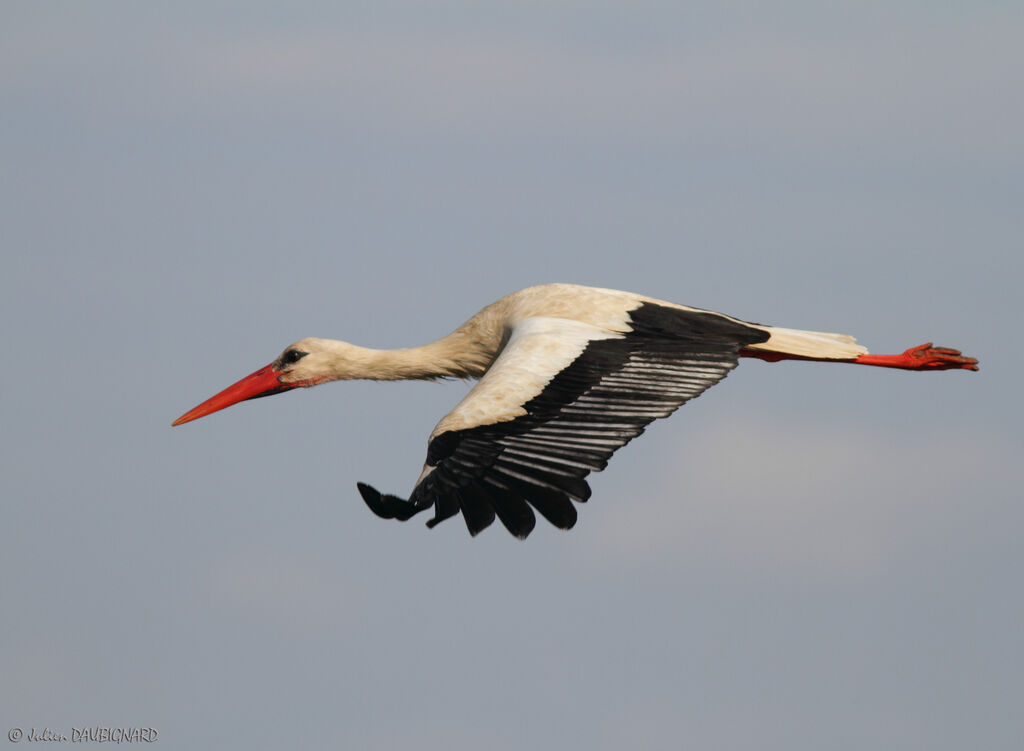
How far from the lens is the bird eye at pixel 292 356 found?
36.8 feet

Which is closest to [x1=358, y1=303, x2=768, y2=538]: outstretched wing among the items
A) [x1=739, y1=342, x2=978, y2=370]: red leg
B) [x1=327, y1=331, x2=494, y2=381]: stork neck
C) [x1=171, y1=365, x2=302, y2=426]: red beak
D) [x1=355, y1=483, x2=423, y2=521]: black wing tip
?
[x1=355, y1=483, x2=423, y2=521]: black wing tip

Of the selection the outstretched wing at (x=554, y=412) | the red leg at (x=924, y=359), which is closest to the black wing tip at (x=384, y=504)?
the outstretched wing at (x=554, y=412)

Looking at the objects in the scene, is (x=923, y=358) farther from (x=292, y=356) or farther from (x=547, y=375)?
(x=292, y=356)

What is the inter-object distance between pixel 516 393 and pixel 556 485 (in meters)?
0.78

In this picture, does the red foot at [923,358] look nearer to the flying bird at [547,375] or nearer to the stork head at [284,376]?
the flying bird at [547,375]

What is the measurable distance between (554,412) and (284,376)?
11.5 ft

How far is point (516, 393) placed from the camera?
8406mm

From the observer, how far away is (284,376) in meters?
11.3

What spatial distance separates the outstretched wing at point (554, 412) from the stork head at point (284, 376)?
2.06 meters

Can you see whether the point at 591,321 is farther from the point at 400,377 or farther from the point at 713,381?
the point at 400,377

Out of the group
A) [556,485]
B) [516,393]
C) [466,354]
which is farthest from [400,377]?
[556,485]

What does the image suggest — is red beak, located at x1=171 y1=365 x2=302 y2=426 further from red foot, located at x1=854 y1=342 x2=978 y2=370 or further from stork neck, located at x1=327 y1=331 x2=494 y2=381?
red foot, located at x1=854 y1=342 x2=978 y2=370

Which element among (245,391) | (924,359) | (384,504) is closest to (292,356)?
(245,391)

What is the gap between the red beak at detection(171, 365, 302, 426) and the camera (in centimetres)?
1134
